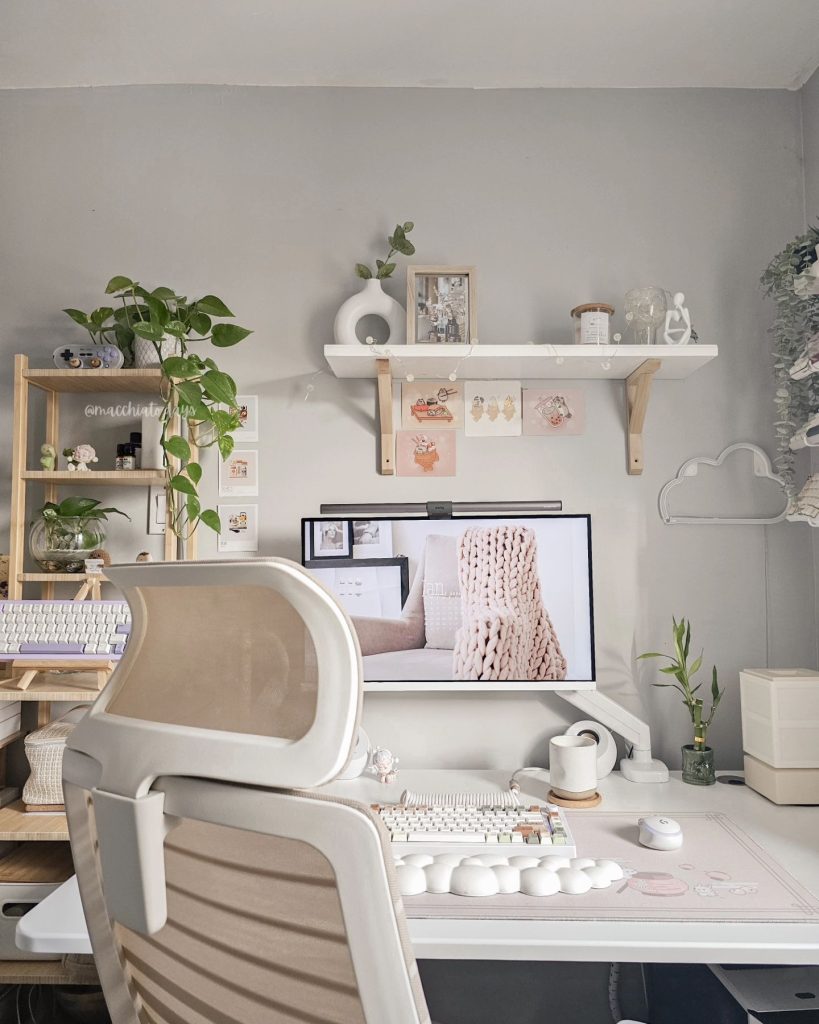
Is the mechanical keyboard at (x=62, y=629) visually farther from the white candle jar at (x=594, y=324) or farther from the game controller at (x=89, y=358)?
the white candle jar at (x=594, y=324)

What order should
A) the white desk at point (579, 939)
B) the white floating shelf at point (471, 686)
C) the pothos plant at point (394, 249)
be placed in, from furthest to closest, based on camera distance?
the pothos plant at point (394, 249) < the white floating shelf at point (471, 686) < the white desk at point (579, 939)

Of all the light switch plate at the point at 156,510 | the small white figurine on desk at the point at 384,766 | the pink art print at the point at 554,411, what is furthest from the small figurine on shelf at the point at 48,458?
the pink art print at the point at 554,411

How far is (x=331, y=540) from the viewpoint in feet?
6.28

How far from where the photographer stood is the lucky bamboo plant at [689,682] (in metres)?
1.86

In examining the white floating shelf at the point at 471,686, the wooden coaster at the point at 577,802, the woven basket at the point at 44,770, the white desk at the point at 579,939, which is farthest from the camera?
the white floating shelf at the point at 471,686

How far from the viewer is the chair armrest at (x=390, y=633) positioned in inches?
73.9

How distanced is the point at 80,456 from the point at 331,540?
26.4 inches

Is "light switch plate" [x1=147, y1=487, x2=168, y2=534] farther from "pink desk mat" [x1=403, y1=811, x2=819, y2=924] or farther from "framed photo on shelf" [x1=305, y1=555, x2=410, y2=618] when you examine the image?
"pink desk mat" [x1=403, y1=811, x2=819, y2=924]

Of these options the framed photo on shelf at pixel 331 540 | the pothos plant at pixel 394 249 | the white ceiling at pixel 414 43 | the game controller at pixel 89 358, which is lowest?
the framed photo on shelf at pixel 331 540

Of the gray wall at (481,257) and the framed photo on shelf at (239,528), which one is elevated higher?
the gray wall at (481,257)

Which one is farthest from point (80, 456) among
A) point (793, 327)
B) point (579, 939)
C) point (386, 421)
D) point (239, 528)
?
point (793, 327)

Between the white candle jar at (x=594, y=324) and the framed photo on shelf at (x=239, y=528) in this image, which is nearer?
the white candle jar at (x=594, y=324)

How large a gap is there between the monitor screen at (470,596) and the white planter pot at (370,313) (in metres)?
0.49

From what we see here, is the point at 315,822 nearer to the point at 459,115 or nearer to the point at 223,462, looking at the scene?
the point at 223,462
